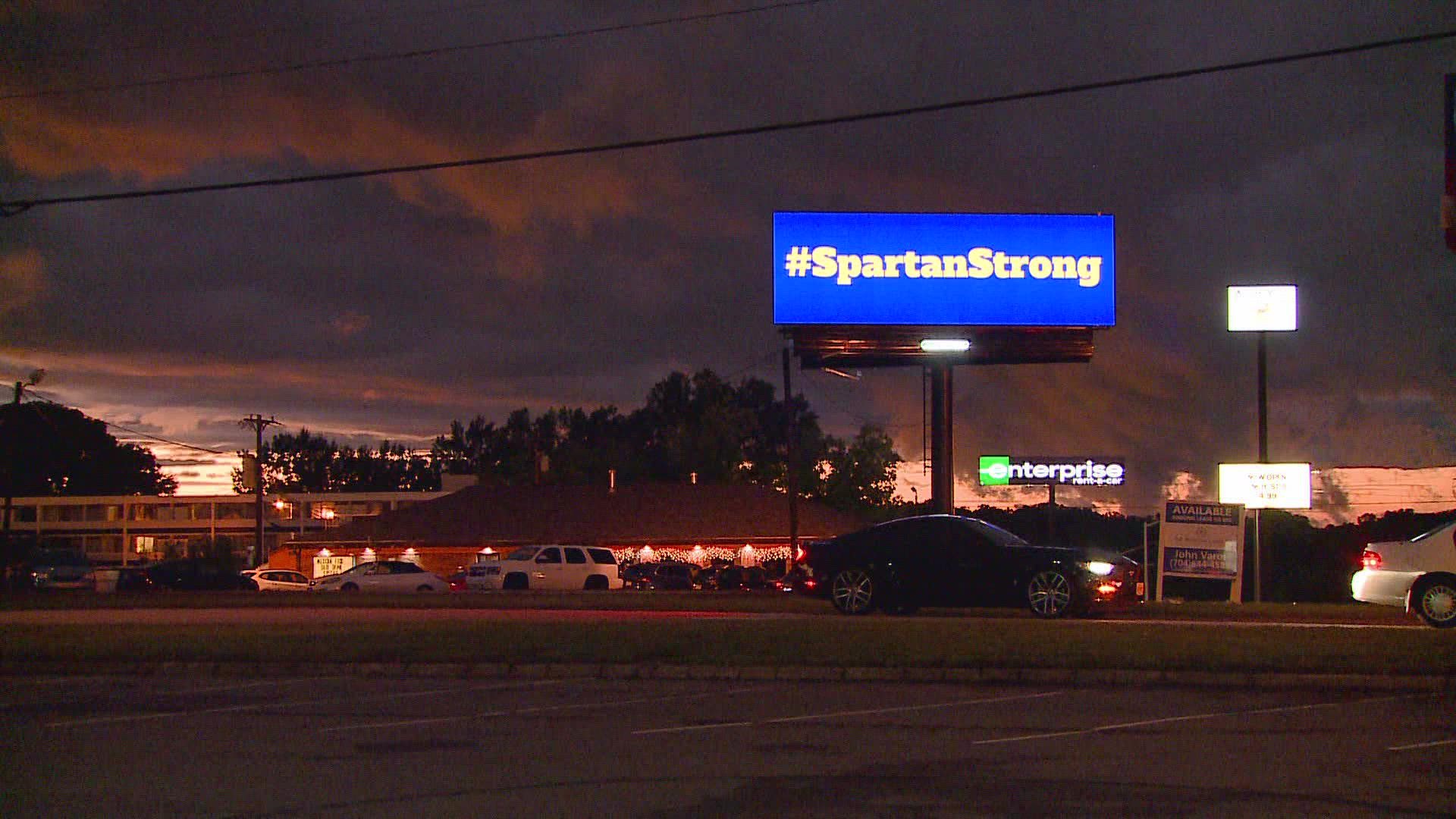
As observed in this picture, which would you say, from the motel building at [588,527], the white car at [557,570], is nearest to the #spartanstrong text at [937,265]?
the white car at [557,570]

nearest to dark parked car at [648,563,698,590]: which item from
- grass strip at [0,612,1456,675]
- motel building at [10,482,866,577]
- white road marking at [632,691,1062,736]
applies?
motel building at [10,482,866,577]

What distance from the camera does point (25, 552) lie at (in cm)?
7031

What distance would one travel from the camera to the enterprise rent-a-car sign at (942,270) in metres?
33.1

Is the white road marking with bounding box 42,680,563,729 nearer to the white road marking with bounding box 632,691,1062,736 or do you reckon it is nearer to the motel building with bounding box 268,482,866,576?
the white road marking with bounding box 632,691,1062,736

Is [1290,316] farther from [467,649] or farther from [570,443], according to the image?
[570,443]

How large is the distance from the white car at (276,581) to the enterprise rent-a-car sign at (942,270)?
76.1 ft

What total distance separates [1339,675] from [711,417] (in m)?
93.8

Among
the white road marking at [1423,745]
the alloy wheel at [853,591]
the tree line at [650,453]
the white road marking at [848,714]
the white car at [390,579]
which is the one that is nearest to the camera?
the white road marking at [1423,745]

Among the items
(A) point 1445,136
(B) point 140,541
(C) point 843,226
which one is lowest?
(B) point 140,541

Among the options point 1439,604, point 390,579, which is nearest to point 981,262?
point 1439,604

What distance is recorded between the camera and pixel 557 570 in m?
42.2

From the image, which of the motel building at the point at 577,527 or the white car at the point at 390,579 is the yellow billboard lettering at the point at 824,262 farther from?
the motel building at the point at 577,527

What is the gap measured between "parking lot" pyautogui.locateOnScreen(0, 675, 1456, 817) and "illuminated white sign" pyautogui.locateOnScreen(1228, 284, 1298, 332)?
23041 mm

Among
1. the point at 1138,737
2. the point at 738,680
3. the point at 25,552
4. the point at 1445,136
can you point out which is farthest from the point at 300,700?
the point at 25,552
